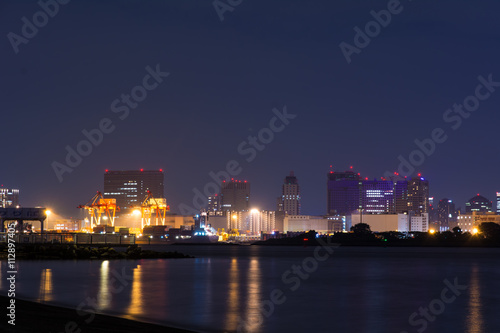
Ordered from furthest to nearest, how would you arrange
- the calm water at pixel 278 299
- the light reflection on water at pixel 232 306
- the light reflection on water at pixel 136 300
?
1. the light reflection on water at pixel 136 300
2. the calm water at pixel 278 299
3. the light reflection on water at pixel 232 306

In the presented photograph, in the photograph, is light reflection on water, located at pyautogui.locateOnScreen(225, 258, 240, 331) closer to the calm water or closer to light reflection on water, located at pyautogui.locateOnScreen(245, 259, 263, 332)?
the calm water

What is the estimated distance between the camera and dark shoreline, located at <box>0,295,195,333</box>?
15688mm

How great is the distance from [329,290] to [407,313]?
830 cm

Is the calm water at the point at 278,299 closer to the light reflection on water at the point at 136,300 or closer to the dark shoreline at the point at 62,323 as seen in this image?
the light reflection on water at the point at 136,300

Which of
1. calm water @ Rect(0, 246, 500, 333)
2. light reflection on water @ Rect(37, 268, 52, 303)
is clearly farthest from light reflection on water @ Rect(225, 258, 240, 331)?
light reflection on water @ Rect(37, 268, 52, 303)

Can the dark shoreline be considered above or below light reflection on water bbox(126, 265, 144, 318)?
above

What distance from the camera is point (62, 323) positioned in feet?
54.8

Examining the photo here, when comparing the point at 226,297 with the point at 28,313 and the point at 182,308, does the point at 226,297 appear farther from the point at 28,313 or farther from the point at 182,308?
the point at 28,313

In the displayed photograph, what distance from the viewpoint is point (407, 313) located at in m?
22.0

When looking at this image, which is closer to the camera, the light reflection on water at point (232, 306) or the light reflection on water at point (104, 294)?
the light reflection on water at point (232, 306)

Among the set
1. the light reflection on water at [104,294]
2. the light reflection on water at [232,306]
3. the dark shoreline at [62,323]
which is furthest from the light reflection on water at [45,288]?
the light reflection on water at [232,306]

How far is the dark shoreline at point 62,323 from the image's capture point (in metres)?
15.7

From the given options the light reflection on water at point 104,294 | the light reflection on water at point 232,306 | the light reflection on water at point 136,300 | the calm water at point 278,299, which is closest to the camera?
the light reflection on water at point 232,306

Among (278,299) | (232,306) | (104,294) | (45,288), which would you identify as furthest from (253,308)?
(45,288)
